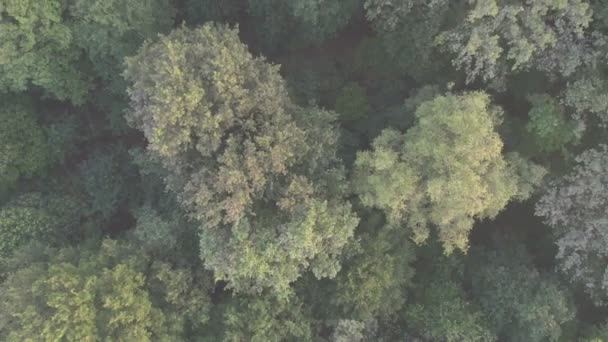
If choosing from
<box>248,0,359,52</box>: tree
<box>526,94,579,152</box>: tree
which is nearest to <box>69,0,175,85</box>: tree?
<box>248,0,359,52</box>: tree

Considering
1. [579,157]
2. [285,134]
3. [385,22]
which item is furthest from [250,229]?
[579,157]

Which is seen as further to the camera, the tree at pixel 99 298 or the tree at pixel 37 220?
the tree at pixel 37 220

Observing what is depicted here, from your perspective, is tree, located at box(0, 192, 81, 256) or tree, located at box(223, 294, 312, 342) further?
tree, located at box(0, 192, 81, 256)

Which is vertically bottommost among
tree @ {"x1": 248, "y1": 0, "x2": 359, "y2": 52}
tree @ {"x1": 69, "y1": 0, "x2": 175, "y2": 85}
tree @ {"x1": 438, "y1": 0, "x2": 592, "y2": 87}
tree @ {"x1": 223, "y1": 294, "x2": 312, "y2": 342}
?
tree @ {"x1": 223, "y1": 294, "x2": 312, "y2": 342}

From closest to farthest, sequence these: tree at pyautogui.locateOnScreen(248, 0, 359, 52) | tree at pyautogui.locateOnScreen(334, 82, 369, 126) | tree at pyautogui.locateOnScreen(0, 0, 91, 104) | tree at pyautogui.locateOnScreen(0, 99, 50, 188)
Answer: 1. tree at pyautogui.locateOnScreen(0, 0, 91, 104)
2. tree at pyautogui.locateOnScreen(248, 0, 359, 52)
3. tree at pyautogui.locateOnScreen(334, 82, 369, 126)
4. tree at pyautogui.locateOnScreen(0, 99, 50, 188)

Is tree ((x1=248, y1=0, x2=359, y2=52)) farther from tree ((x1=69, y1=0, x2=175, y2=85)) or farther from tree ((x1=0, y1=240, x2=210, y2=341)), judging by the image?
tree ((x1=0, y1=240, x2=210, y2=341))

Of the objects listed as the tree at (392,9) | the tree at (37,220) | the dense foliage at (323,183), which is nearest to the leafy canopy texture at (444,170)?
the dense foliage at (323,183)

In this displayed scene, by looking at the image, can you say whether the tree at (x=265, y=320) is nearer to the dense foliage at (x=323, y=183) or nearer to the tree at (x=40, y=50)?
the dense foliage at (x=323, y=183)
